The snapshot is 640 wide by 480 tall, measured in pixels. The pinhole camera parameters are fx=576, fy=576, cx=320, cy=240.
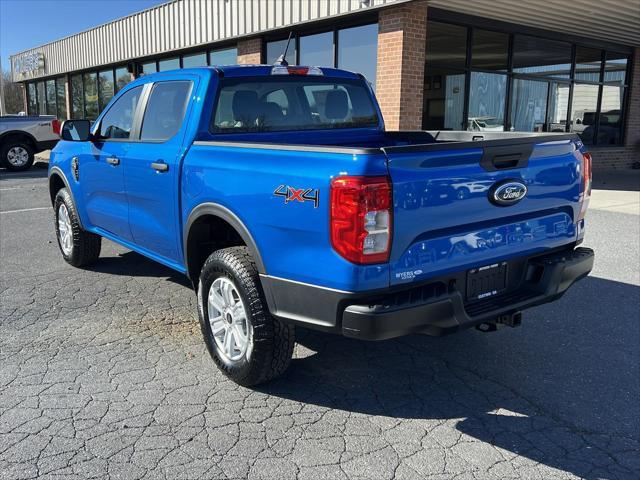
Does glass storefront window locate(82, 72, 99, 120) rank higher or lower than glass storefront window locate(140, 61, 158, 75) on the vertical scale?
lower

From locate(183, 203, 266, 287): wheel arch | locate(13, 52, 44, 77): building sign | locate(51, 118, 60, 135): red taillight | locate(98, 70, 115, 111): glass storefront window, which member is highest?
locate(13, 52, 44, 77): building sign

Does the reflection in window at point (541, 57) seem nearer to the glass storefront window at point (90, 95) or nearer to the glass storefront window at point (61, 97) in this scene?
the glass storefront window at point (90, 95)

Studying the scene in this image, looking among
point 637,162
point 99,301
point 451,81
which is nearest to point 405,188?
point 99,301

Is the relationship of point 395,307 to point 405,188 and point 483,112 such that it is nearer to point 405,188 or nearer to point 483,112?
point 405,188

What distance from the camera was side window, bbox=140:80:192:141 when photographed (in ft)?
13.0

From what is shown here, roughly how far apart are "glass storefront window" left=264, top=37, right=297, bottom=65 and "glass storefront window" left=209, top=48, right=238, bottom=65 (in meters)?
1.43

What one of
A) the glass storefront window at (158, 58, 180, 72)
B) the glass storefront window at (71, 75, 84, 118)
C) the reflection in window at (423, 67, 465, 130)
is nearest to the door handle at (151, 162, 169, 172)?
the reflection in window at (423, 67, 465, 130)

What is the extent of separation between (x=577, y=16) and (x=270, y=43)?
6.56m

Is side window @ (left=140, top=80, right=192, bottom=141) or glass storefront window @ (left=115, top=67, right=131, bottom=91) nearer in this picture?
side window @ (left=140, top=80, right=192, bottom=141)

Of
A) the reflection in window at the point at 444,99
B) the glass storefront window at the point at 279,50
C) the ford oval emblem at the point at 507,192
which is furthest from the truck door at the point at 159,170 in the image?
the glass storefront window at the point at 279,50

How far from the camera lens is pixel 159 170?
12.6ft

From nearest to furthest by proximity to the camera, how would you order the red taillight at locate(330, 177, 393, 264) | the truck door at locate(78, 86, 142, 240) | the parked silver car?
1. the red taillight at locate(330, 177, 393, 264)
2. the truck door at locate(78, 86, 142, 240)
3. the parked silver car

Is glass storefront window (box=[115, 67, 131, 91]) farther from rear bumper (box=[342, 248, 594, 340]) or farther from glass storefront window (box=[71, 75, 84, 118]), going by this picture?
rear bumper (box=[342, 248, 594, 340])

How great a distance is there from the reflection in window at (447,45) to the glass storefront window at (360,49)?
3.61 feet
